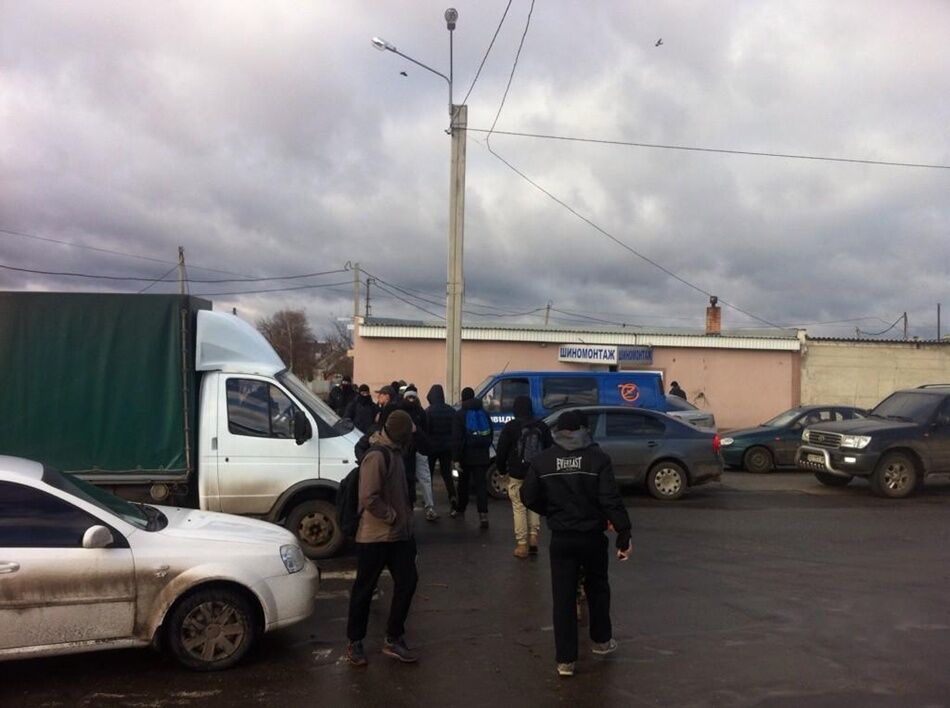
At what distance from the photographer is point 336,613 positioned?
6590 millimetres

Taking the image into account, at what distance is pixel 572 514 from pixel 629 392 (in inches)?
418

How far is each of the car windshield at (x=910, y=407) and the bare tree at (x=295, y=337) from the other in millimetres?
45712

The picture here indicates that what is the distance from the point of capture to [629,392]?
50.7ft

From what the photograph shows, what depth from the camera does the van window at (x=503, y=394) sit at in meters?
14.5

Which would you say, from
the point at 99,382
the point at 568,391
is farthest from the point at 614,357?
the point at 99,382

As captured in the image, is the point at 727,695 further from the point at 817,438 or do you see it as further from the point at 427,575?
the point at 817,438

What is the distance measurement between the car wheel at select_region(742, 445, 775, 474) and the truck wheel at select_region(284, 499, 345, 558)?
1072cm

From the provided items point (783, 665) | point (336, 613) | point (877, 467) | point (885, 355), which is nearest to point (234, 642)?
point (336, 613)

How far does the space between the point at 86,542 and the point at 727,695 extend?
4.05 m

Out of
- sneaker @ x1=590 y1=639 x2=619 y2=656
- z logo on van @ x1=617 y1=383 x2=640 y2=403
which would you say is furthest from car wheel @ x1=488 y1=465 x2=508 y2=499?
sneaker @ x1=590 y1=639 x2=619 y2=656

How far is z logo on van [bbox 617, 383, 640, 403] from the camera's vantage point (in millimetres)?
15398

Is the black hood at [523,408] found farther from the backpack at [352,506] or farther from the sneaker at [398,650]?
the sneaker at [398,650]

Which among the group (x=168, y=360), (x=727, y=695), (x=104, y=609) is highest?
(x=168, y=360)

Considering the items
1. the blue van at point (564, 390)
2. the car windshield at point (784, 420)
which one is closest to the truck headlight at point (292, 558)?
the blue van at point (564, 390)
